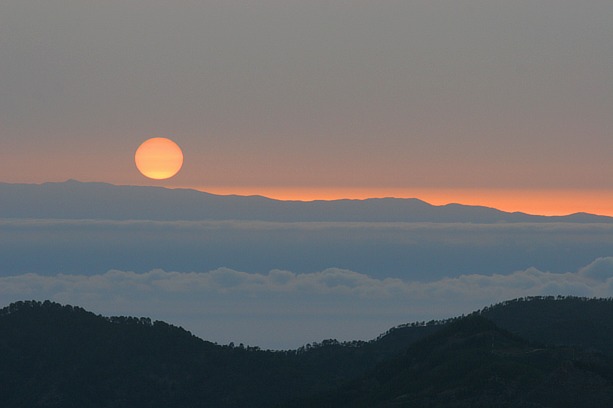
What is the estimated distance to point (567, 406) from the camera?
176 metres

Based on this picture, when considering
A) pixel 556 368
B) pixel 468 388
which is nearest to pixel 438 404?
pixel 468 388

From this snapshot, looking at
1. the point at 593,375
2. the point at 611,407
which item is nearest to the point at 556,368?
the point at 593,375

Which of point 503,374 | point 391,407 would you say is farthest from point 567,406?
point 391,407

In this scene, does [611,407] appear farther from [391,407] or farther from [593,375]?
[391,407]

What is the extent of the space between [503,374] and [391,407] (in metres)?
18.9

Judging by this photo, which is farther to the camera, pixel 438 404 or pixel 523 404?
pixel 438 404

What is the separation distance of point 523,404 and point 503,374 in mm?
15548

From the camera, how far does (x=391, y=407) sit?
195 meters

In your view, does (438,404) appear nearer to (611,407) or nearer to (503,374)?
(503,374)

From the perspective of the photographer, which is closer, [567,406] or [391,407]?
[567,406]

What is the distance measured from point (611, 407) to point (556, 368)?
1922 centimetres

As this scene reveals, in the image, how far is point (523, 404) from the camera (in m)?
178

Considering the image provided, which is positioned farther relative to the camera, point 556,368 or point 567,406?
point 556,368

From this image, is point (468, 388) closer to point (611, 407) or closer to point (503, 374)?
point (503, 374)
